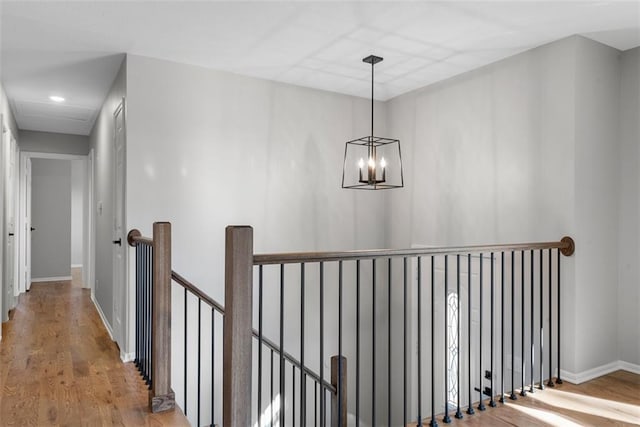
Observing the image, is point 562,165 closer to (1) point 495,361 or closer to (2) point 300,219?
(1) point 495,361

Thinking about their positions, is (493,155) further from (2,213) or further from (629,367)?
(2,213)

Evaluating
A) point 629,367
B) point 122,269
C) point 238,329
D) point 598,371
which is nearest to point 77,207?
point 122,269

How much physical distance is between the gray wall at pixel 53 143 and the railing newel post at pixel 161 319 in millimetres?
4962

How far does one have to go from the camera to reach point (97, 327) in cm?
436

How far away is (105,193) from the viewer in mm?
4547

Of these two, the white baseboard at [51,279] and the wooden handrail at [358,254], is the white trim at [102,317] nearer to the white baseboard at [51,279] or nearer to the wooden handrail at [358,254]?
the white baseboard at [51,279]

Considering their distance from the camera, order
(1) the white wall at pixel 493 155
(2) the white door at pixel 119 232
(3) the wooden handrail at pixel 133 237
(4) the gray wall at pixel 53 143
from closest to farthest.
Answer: (3) the wooden handrail at pixel 133 237
(1) the white wall at pixel 493 155
(2) the white door at pixel 119 232
(4) the gray wall at pixel 53 143

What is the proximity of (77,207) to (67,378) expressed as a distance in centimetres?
713

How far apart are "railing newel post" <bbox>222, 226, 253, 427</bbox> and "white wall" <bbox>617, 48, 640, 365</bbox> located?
10.0ft

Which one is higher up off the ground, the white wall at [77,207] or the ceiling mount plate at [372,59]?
the ceiling mount plate at [372,59]

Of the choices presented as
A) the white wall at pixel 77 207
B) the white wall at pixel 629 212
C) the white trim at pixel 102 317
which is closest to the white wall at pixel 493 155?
the white wall at pixel 629 212

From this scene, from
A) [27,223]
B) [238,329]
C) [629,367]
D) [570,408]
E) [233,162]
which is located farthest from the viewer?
[27,223]

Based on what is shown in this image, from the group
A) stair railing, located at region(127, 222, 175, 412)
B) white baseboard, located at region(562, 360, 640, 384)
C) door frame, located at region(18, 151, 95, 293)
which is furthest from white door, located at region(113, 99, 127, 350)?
white baseboard, located at region(562, 360, 640, 384)

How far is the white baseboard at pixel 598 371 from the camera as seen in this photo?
9.74ft
